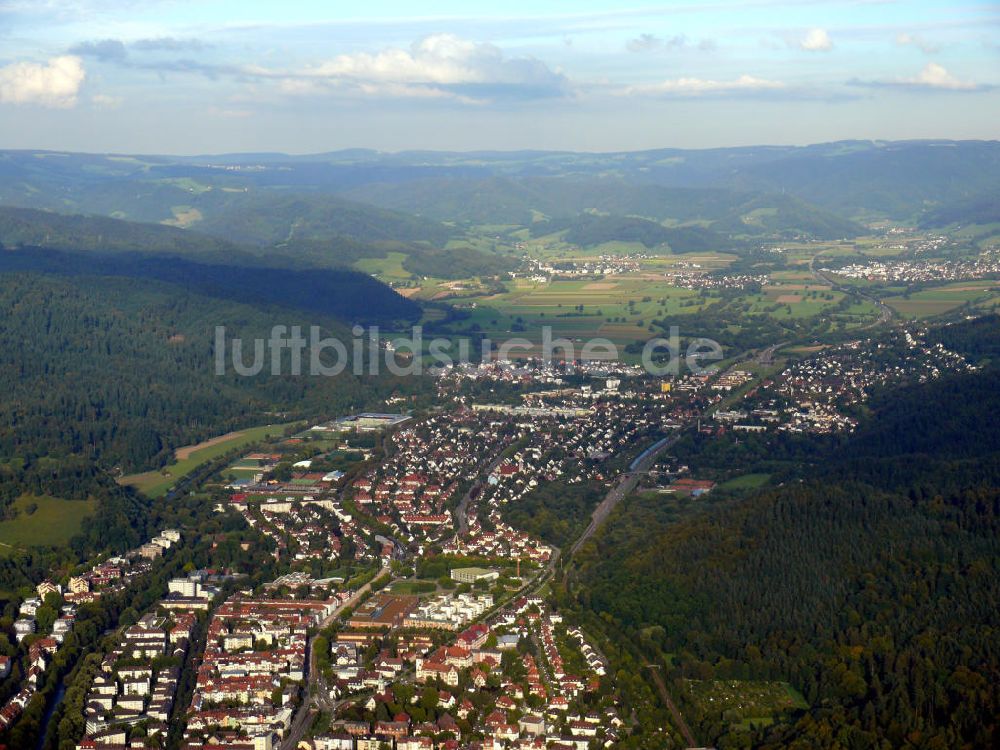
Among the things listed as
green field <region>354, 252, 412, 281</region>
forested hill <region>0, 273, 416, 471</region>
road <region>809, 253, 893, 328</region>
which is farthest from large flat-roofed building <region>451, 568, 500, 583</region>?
green field <region>354, 252, 412, 281</region>

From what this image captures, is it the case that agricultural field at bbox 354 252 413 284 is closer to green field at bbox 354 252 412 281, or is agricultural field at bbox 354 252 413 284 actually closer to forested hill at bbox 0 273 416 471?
green field at bbox 354 252 412 281

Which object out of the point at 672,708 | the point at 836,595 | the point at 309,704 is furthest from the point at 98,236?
the point at 672,708

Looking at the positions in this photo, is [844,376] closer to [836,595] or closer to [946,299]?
[946,299]

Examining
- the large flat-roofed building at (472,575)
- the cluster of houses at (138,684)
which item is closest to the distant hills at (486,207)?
the large flat-roofed building at (472,575)

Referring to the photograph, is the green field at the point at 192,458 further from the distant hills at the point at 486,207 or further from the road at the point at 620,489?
the distant hills at the point at 486,207

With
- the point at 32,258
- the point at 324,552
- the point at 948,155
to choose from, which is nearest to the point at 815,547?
the point at 324,552

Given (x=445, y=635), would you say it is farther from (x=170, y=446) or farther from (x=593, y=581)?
(x=170, y=446)
